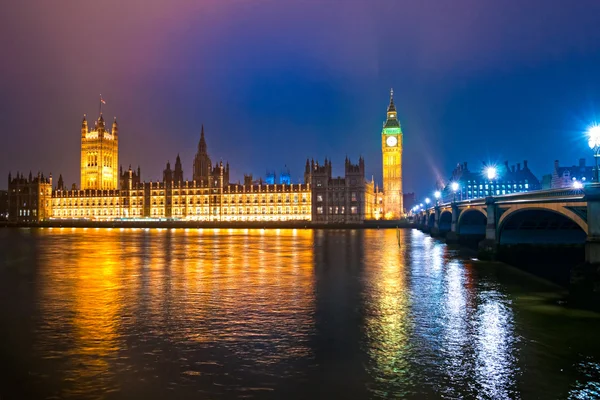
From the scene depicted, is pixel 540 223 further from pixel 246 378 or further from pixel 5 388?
pixel 5 388

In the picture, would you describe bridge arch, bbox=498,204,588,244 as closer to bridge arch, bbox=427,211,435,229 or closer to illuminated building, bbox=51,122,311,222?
bridge arch, bbox=427,211,435,229

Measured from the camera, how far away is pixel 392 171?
18975cm

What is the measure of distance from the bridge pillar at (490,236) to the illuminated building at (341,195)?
12119 cm

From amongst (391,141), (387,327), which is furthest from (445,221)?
(391,141)

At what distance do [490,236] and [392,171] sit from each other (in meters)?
144

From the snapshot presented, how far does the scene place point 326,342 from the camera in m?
17.3

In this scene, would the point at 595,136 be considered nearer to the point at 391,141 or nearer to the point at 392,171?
the point at 392,171

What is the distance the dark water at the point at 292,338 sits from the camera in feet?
43.2

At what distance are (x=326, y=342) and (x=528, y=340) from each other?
6.99m

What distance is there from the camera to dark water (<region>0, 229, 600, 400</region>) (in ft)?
43.2

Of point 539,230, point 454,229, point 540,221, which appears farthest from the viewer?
point 454,229

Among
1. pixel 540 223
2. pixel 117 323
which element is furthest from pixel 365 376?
pixel 540 223

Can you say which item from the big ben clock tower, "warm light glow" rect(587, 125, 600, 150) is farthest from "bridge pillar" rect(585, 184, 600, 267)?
the big ben clock tower

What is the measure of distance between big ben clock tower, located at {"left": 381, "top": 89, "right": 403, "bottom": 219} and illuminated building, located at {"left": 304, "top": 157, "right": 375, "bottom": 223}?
1627 cm
